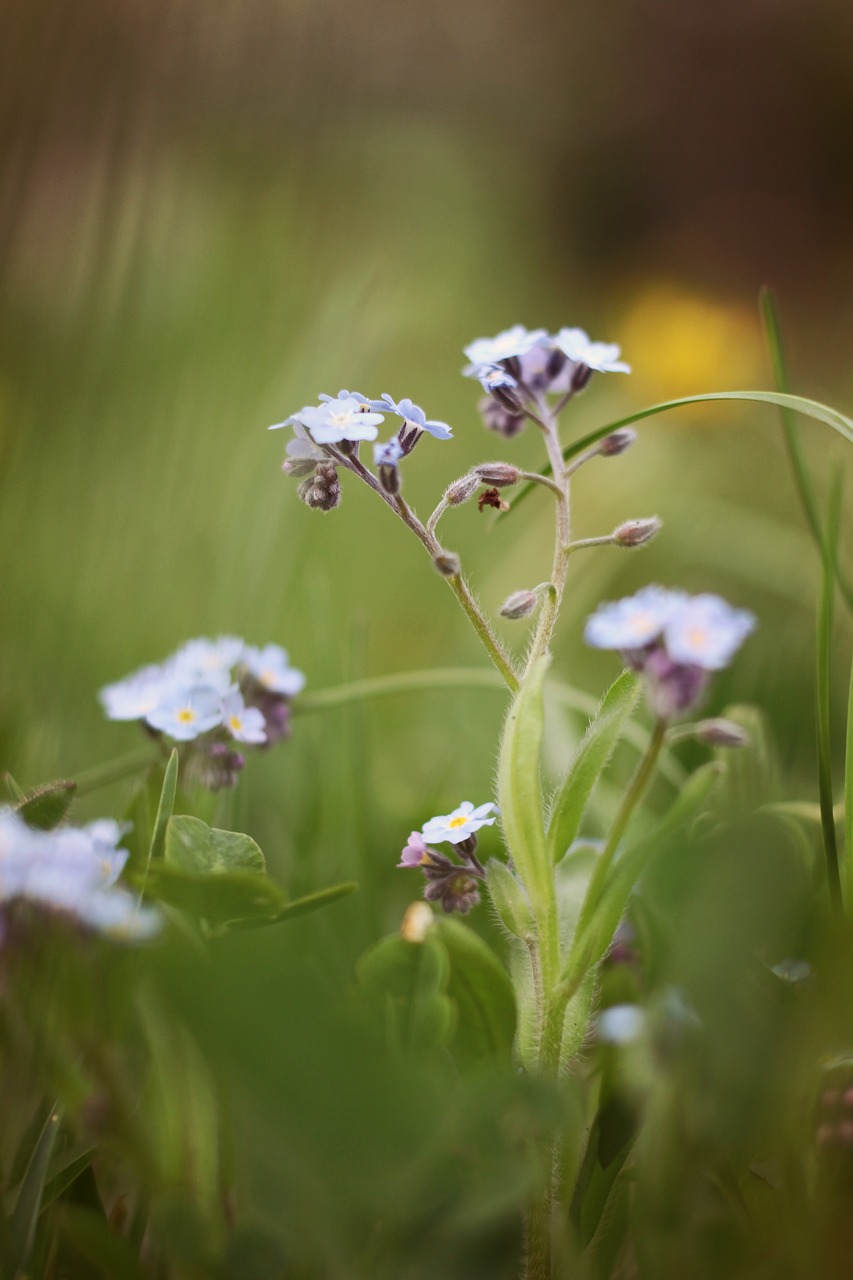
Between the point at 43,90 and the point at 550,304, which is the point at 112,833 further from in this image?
the point at 550,304

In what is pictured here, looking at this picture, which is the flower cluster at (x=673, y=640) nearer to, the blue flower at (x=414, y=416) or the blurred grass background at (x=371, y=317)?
the blue flower at (x=414, y=416)

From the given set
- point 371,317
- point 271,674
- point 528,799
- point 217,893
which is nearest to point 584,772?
point 528,799

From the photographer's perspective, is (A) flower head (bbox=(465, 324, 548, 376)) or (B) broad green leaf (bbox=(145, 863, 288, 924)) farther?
(A) flower head (bbox=(465, 324, 548, 376))

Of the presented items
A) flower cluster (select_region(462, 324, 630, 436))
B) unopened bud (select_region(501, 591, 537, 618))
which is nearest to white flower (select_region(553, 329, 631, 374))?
flower cluster (select_region(462, 324, 630, 436))

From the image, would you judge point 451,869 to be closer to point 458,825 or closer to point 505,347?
point 458,825

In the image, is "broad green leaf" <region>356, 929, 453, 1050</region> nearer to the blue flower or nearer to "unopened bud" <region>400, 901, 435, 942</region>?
"unopened bud" <region>400, 901, 435, 942</region>

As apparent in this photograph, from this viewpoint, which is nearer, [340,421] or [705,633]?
[705,633]
